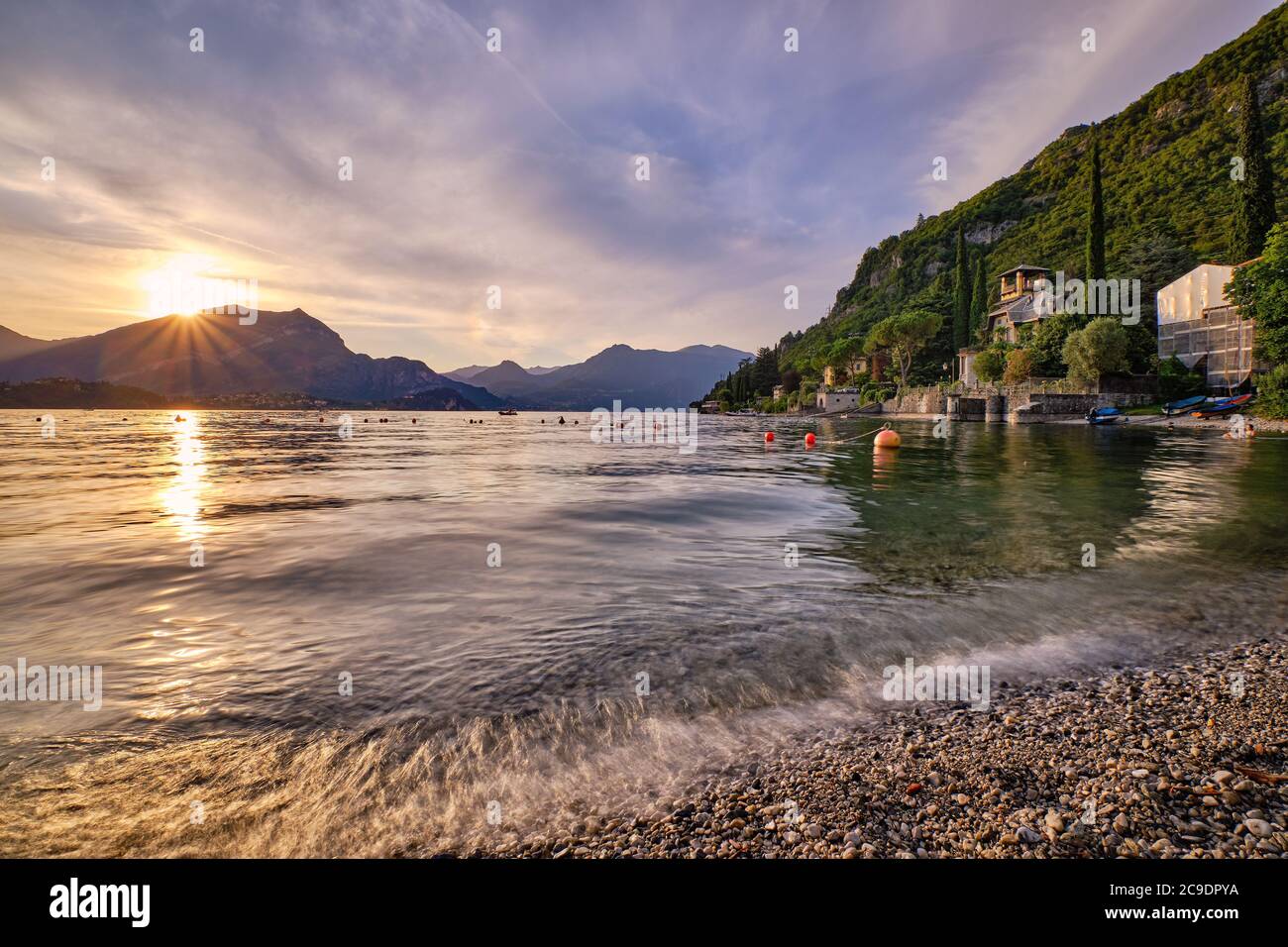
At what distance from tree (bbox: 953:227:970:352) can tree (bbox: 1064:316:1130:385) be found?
146 ft

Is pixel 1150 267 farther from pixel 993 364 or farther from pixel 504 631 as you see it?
pixel 504 631

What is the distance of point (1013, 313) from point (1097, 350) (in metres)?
37.6

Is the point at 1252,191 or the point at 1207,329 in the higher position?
the point at 1252,191

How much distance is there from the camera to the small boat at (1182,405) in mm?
55188

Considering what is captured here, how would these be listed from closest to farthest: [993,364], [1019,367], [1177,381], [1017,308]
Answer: [1177,381] < [1019,367] < [993,364] < [1017,308]

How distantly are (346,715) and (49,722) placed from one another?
280 centimetres

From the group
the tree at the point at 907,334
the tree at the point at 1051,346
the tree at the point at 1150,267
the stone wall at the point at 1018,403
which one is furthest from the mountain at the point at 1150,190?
the stone wall at the point at 1018,403

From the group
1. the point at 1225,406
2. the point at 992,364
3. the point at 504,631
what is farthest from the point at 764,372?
the point at 504,631

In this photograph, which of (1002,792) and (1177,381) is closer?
(1002,792)

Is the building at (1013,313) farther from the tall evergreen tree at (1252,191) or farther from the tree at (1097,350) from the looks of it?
the tall evergreen tree at (1252,191)

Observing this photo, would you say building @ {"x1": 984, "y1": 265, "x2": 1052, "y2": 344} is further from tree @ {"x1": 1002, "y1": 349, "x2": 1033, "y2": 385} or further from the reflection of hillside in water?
the reflection of hillside in water

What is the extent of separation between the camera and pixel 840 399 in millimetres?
115625

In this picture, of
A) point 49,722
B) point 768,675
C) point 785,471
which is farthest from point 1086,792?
point 785,471
